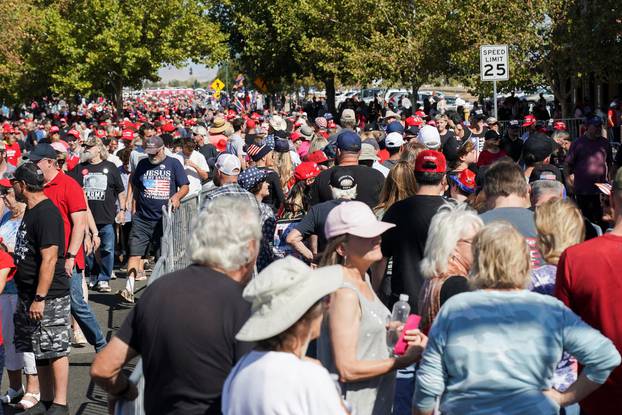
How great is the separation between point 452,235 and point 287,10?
40312 millimetres

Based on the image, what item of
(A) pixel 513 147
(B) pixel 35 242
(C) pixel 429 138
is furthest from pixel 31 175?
(A) pixel 513 147

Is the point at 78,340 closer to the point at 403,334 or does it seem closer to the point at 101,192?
the point at 101,192

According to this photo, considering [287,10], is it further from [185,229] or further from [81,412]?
[81,412]

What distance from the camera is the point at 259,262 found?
329 inches

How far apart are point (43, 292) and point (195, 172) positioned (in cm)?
690

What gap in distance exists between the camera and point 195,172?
14453mm

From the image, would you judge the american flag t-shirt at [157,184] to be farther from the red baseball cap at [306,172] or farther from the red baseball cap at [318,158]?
the red baseball cap at [306,172]

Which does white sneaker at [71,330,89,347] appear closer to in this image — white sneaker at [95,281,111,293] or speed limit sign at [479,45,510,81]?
white sneaker at [95,281,111,293]

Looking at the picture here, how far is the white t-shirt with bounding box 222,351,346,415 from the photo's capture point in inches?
139

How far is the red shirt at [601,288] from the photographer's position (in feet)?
15.3

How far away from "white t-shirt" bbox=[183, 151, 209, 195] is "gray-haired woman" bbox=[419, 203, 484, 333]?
7.75 m

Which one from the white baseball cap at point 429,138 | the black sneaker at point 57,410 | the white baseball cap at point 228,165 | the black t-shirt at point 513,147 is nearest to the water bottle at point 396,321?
the black sneaker at point 57,410

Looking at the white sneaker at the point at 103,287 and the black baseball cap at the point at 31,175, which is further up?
the black baseball cap at the point at 31,175

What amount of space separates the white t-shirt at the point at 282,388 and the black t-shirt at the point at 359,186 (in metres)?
5.06
